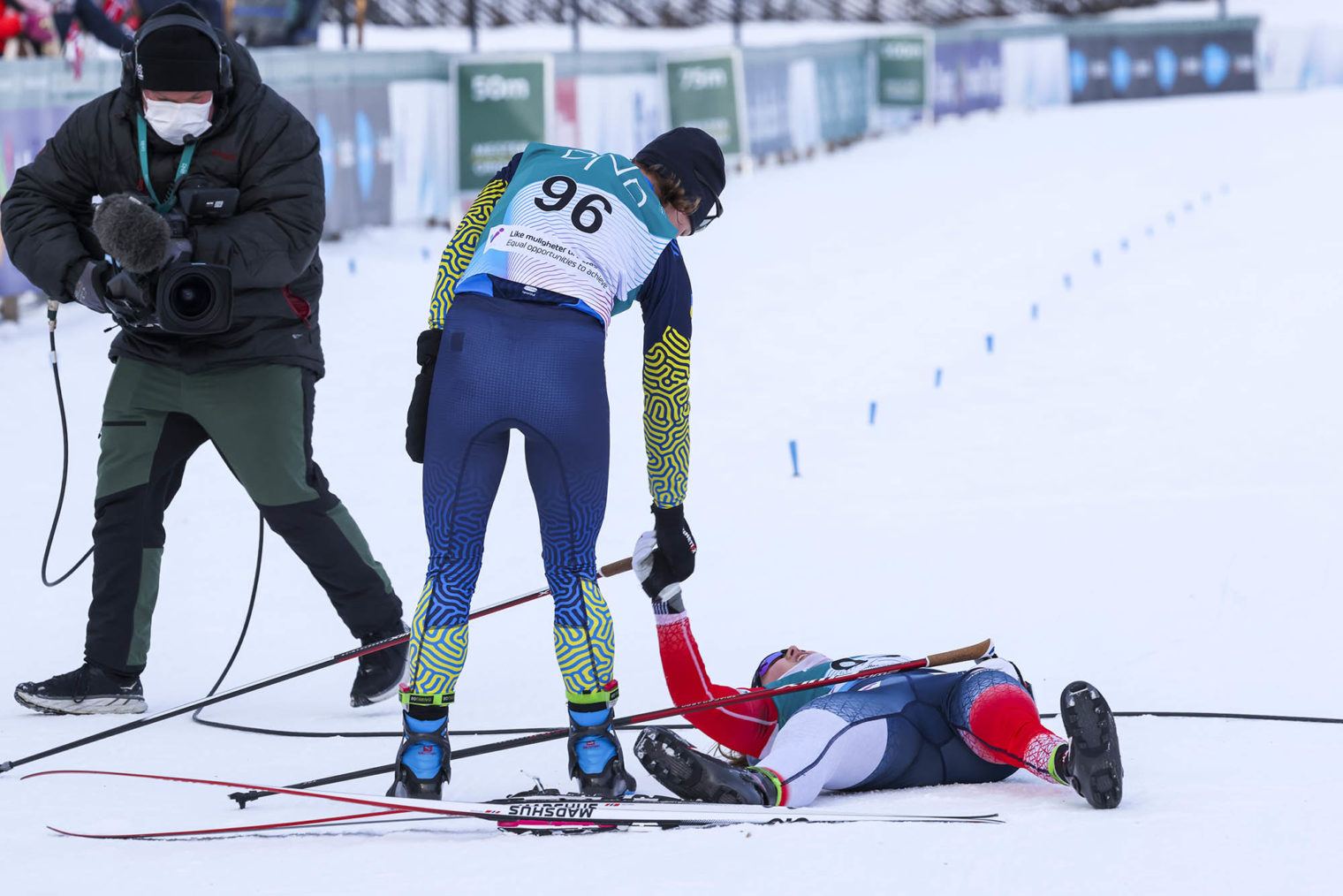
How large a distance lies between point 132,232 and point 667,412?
1436 mm

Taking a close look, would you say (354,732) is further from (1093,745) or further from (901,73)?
(901,73)

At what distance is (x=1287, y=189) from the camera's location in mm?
16469

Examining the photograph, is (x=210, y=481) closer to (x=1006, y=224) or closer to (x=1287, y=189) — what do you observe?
(x=1006, y=224)

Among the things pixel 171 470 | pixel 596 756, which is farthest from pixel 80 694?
pixel 596 756

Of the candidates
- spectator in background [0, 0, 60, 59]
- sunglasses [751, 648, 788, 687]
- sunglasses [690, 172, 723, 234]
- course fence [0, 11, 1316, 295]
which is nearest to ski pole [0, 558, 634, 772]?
sunglasses [751, 648, 788, 687]

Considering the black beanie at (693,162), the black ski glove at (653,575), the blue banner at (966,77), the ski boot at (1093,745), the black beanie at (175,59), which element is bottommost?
the ski boot at (1093,745)

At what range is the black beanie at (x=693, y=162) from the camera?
3.50 m

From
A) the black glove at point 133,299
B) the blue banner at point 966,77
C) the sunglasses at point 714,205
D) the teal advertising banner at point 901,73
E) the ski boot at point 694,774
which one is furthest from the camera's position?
the blue banner at point 966,77

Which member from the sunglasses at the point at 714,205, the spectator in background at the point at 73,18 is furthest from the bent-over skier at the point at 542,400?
the spectator in background at the point at 73,18

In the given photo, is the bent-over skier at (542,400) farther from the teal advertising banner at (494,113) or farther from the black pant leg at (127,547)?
the teal advertising banner at (494,113)

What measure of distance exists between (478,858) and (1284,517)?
14.2 ft

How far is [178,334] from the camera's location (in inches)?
161

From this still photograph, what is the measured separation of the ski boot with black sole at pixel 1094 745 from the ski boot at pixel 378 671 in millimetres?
2082

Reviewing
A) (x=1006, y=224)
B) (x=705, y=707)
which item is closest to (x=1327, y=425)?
(x=705, y=707)
